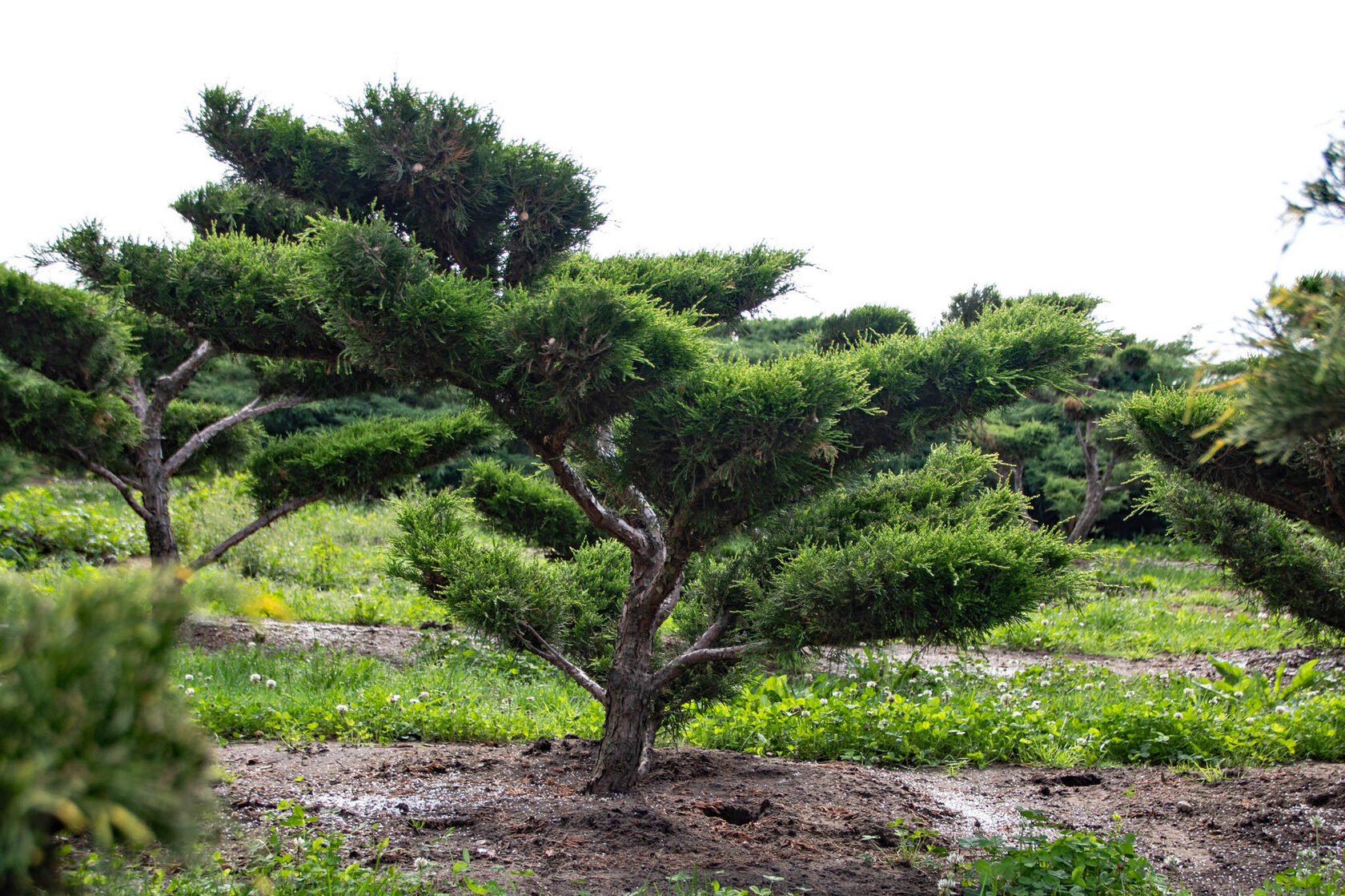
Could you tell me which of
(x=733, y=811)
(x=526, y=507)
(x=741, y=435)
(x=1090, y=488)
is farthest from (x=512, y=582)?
(x=1090, y=488)

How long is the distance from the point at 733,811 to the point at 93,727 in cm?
285

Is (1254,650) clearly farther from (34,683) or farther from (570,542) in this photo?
(34,683)

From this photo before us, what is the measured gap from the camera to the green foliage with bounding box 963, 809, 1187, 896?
101 inches

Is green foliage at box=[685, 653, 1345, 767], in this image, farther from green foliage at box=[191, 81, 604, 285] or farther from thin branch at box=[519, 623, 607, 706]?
green foliage at box=[191, 81, 604, 285]

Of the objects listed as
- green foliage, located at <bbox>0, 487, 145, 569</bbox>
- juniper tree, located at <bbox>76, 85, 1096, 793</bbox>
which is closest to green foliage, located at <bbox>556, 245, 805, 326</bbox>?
juniper tree, located at <bbox>76, 85, 1096, 793</bbox>

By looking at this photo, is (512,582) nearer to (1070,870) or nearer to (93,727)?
(1070,870)

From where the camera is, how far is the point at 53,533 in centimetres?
958

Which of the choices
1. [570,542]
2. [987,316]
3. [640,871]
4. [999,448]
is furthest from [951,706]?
[999,448]

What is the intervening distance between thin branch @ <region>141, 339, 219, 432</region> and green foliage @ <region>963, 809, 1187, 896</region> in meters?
6.43

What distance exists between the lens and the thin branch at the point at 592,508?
10.3ft

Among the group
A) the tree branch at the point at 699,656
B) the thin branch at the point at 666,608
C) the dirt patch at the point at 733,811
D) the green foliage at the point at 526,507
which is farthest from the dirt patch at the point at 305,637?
the tree branch at the point at 699,656

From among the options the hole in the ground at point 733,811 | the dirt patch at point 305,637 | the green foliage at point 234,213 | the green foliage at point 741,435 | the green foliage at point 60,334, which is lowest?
the hole in the ground at point 733,811

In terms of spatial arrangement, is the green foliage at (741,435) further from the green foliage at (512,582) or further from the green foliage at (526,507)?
the green foliage at (526,507)

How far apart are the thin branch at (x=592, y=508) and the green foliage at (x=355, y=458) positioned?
382 centimetres
